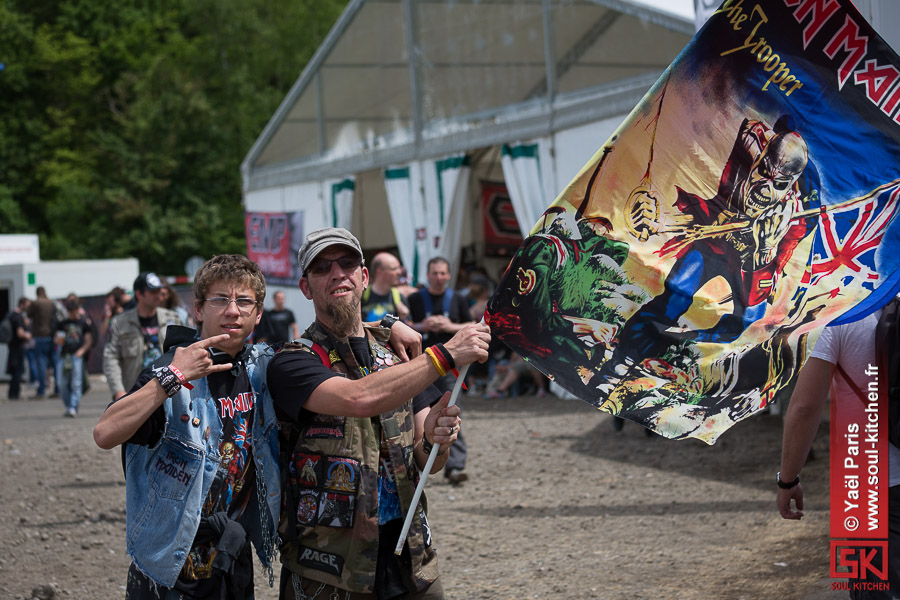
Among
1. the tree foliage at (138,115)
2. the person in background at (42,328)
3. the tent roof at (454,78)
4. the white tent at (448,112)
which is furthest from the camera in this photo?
the tree foliage at (138,115)

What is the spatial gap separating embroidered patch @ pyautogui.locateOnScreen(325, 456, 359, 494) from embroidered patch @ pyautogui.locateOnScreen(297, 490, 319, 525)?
6 cm

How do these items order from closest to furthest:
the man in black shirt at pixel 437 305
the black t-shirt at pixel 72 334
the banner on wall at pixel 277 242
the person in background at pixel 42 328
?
1. the man in black shirt at pixel 437 305
2. the black t-shirt at pixel 72 334
3. the person in background at pixel 42 328
4. the banner on wall at pixel 277 242

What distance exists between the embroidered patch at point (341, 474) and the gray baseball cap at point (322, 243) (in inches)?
25.4

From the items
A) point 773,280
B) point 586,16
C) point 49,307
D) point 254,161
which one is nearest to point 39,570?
point 773,280

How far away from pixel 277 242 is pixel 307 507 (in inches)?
680

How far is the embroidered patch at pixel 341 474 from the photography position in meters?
3.02

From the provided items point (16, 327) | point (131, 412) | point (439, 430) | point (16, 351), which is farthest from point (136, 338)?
point (16, 327)

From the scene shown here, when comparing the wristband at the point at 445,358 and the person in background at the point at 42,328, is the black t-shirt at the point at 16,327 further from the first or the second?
the wristband at the point at 445,358

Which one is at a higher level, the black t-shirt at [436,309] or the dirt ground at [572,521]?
the black t-shirt at [436,309]

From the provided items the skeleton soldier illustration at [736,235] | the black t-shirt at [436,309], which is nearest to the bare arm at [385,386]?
the skeleton soldier illustration at [736,235]

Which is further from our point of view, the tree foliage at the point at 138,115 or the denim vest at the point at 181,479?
the tree foliage at the point at 138,115

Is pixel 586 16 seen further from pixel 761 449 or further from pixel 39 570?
pixel 39 570

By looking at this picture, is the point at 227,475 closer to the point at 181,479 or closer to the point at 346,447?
the point at 181,479

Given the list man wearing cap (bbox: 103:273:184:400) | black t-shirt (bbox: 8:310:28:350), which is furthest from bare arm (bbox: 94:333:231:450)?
black t-shirt (bbox: 8:310:28:350)
